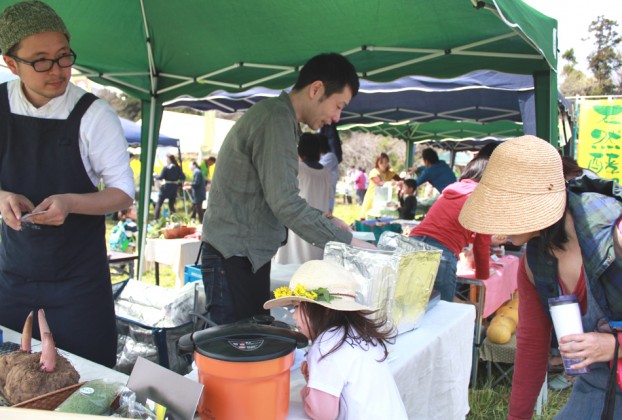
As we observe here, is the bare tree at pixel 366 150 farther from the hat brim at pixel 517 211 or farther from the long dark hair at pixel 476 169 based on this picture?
the hat brim at pixel 517 211

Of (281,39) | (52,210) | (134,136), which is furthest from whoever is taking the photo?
(134,136)

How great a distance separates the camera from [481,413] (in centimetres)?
304

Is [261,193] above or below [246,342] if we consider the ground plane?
above

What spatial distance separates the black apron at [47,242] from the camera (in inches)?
60.9

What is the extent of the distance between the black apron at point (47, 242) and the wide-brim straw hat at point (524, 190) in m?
1.22

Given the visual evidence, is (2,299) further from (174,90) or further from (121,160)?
(174,90)

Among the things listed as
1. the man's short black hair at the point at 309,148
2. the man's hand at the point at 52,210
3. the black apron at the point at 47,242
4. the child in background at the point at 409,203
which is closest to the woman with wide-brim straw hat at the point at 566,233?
the man's hand at the point at 52,210

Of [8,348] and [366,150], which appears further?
[366,150]

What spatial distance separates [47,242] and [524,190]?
1.38m

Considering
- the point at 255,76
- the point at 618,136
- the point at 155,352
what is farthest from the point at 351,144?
the point at 155,352

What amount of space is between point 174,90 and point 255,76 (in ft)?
2.41

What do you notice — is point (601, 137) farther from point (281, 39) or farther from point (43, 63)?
point (43, 63)

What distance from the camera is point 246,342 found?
1.02m

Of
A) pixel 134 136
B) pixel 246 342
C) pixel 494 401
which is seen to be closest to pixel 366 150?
pixel 134 136
